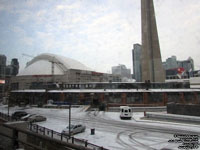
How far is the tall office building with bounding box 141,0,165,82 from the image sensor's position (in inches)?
3310

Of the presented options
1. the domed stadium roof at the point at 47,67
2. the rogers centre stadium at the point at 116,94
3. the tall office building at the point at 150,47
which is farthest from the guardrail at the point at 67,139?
the domed stadium roof at the point at 47,67

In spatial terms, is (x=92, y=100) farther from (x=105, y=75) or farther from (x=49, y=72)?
(x=105, y=75)

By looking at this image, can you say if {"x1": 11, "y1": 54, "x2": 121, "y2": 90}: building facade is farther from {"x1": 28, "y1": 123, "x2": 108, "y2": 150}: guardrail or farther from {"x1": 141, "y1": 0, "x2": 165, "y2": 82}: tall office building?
{"x1": 28, "y1": 123, "x2": 108, "y2": 150}: guardrail

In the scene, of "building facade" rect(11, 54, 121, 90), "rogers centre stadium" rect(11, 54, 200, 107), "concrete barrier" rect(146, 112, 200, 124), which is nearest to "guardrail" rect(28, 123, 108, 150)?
"concrete barrier" rect(146, 112, 200, 124)

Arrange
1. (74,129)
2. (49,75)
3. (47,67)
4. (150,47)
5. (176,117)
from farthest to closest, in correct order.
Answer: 1. (47,67)
2. (49,75)
3. (150,47)
4. (176,117)
5. (74,129)

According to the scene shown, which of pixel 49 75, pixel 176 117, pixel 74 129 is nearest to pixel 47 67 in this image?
pixel 49 75

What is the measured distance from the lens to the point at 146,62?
280 ft

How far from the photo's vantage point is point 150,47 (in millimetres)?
84750

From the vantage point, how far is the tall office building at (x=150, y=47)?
8406 cm

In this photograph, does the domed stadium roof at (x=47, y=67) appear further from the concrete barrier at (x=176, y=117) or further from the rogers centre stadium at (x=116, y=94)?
the concrete barrier at (x=176, y=117)

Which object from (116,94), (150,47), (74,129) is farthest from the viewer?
(150,47)

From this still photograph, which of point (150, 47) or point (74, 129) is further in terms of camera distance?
point (150, 47)

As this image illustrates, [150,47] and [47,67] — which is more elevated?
[150,47]

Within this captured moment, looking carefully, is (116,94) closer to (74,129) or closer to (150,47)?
(74,129)
